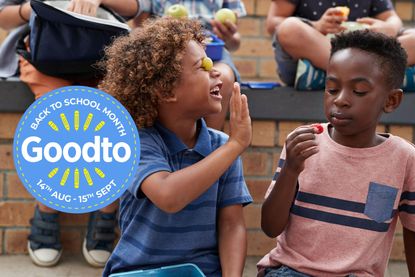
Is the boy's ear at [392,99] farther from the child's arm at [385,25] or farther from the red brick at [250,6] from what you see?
the red brick at [250,6]

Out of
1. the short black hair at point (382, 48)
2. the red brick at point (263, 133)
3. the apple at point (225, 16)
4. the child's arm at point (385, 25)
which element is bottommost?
the red brick at point (263, 133)

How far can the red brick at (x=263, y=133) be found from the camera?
273 cm

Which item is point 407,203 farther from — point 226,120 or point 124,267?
point 226,120

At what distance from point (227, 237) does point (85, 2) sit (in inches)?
40.9

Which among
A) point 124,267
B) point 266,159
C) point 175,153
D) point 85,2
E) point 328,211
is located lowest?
point 266,159

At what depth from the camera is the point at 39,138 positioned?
175 cm

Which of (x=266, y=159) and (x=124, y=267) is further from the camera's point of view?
(x=266, y=159)

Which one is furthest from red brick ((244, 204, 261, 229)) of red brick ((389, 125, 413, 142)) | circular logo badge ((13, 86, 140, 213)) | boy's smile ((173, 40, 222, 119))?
circular logo badge ((13, 86, 140, 213))

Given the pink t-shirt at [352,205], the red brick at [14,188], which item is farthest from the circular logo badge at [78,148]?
the red brick at [14,188]

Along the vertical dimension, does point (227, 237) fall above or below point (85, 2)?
below

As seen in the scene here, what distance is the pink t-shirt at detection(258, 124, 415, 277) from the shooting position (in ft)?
6.05

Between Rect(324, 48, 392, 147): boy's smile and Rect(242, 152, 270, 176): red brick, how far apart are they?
89cm

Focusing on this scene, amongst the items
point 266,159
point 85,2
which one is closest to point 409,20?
point 266,159

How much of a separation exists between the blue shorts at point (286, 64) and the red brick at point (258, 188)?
425mm
